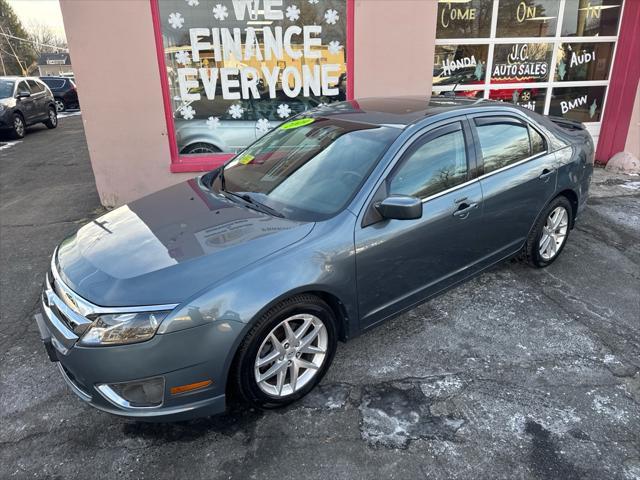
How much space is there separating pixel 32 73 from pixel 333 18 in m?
70.0

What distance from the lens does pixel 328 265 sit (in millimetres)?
2615

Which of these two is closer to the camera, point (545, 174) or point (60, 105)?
point (545, 174)

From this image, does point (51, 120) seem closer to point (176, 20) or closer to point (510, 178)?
point (176, 20)

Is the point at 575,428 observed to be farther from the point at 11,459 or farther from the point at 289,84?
the point at 289,84

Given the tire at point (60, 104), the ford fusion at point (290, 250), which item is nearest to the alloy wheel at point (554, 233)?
the ford fusion at point (290, 250)

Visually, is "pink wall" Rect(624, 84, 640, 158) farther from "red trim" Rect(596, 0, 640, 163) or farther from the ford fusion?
the ford fusion

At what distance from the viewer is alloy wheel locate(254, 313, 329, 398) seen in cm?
256

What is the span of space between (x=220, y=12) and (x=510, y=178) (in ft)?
14.3

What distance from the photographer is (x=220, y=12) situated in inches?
234

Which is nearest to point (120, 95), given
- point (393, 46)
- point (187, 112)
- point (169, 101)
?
point (169, 101)

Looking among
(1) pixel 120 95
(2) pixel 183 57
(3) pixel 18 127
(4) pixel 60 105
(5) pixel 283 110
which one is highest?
(2) pixel 183 57

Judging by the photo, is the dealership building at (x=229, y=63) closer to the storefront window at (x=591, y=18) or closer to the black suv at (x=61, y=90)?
the storefront window at (x=591, y=18)

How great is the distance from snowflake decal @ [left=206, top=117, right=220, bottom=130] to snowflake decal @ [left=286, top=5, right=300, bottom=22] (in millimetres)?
1644

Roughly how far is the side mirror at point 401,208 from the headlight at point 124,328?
133 cm
